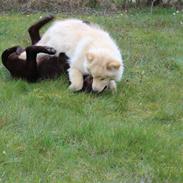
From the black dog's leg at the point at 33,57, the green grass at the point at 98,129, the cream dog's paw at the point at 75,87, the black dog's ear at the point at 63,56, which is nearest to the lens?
the green grass at the point at 98,129

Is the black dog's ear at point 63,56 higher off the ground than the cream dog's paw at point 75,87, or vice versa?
the black dog's ear at point 63,56

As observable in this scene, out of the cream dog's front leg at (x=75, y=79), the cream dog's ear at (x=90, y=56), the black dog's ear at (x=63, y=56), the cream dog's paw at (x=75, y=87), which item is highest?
the cream dog's ear at (x=90, y=56)

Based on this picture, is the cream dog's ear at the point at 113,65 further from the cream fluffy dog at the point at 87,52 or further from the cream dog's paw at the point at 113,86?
the cream dog's paw at the point at 113,86

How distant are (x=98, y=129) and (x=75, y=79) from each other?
136 cm

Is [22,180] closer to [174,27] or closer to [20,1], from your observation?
[174,27]

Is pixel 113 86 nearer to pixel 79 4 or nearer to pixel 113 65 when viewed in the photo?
pixel 113 65

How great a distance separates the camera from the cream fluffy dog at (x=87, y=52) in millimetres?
6344

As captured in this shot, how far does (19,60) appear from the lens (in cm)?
691

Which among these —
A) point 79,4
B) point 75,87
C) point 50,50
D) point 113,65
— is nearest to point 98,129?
point 113,65

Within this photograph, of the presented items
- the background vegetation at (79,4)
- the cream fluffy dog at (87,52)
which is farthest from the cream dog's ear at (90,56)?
the background vegetation at (79,4)

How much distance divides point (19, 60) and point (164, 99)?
1866mm

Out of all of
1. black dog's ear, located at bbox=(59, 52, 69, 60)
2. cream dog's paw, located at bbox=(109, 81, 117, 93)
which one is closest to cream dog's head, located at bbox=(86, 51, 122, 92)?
cream dog's paw, located at bbox=(109, 81, 117, 93)

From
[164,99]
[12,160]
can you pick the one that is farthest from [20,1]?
[12,160]

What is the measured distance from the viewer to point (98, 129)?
17.4ft
